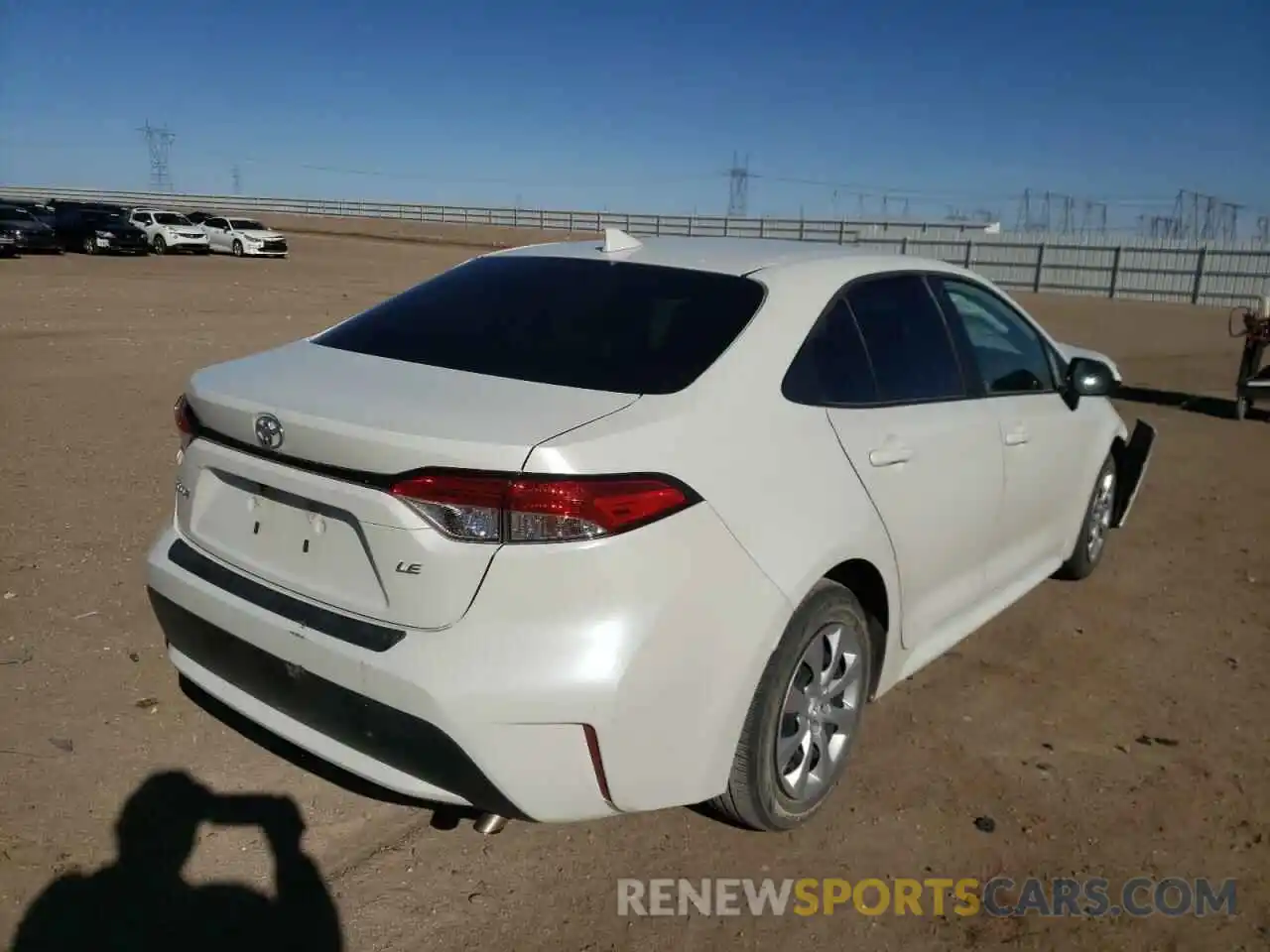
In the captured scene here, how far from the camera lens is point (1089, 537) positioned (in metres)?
4.80

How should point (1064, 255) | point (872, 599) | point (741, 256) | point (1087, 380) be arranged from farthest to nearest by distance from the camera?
point (1064, 255) → point (1087, 380) → point (741, 256) → point (872, 599)

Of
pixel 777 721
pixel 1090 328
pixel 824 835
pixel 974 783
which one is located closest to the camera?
pixel 777 721

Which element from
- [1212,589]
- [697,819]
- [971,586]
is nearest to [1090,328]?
[1212,589]

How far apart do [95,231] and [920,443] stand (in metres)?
31.2

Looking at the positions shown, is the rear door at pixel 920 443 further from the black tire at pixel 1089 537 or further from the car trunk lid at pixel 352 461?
the black tire at pixel 1089 537

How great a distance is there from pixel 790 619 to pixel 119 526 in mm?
3894

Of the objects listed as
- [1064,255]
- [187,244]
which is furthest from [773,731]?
[187,244]

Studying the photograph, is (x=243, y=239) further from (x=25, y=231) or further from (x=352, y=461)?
(x=352, y=461)

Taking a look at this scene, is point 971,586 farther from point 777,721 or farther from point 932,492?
point 777,721

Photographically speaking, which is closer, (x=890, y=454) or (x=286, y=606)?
(x=286, y=606)

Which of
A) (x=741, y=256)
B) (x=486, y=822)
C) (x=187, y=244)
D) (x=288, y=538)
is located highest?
(x=741, y=256)

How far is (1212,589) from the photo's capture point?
15.9 feet

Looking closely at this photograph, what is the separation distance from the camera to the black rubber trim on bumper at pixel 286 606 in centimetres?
224

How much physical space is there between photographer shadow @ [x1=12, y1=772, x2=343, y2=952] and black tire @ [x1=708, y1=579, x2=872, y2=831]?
1084mm
